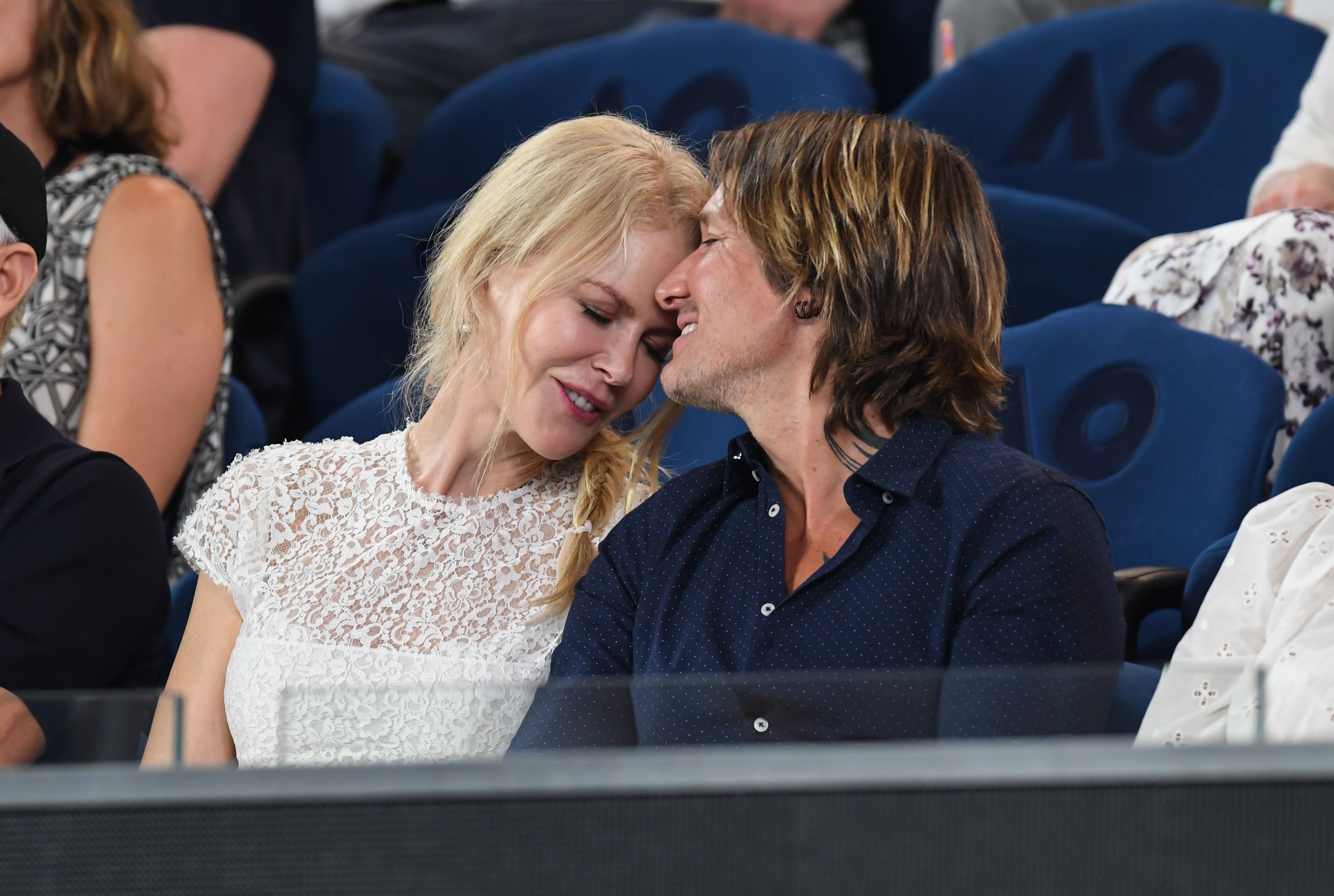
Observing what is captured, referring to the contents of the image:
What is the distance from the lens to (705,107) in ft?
8.68

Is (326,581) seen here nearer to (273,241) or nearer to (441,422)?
(441,422)

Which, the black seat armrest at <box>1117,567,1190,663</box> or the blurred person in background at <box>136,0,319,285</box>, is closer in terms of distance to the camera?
the black seat armrest at <box>1117,567,1190,663</box>

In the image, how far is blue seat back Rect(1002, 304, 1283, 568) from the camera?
1480 mm

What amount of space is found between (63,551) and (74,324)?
24.0 inches

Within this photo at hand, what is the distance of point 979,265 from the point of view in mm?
1203

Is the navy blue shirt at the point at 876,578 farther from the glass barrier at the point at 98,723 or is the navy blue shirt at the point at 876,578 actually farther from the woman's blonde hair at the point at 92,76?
the woman's blonde hair at the point at 92,76

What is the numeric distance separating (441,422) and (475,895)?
1.01 metres

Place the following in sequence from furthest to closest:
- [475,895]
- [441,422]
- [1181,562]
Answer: [1181,562] < [441,422] < [475,895]

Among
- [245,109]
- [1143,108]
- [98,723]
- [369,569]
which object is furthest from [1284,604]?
[245,109]

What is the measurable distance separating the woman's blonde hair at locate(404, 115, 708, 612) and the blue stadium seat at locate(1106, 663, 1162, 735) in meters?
0.77

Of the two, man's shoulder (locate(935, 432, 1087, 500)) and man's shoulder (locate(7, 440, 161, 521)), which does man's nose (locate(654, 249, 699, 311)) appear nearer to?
man's shoulder (locate(935, 432, 1087, 500))

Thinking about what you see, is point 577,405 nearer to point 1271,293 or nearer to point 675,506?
point 675,506

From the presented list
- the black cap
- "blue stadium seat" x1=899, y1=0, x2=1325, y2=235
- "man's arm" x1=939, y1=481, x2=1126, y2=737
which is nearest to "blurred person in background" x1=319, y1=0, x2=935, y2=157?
"blue stadium seat" x1=899, y1=0, x2=1325, y2=235

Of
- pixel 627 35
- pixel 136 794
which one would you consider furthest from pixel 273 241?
pixel 136 794
